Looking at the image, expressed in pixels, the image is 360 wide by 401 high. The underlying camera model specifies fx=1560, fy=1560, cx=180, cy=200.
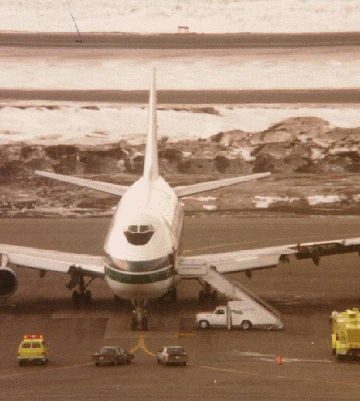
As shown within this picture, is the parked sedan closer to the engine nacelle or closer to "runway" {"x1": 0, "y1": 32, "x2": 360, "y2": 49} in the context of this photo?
the engine nacelle

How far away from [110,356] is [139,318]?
28.2 feet

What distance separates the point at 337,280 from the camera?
71438 millimetres

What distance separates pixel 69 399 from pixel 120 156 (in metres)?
64.0

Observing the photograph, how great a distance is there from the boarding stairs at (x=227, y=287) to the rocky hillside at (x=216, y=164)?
35824 millimetres

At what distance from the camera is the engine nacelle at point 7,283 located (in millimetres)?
62562

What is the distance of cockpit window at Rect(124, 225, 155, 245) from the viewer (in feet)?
191

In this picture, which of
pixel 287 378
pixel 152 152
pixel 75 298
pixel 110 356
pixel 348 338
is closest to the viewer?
pixel 287 378

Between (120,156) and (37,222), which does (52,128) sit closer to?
(120,156)

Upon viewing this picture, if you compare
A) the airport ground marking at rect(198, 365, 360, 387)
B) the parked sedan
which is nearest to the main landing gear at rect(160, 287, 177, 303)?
the parked sedan

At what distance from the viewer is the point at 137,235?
5828 cm

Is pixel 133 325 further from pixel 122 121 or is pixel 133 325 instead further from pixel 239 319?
pixel 122 121

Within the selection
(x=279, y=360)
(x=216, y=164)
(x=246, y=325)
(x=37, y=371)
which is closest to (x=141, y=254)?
(x=246, y=325)

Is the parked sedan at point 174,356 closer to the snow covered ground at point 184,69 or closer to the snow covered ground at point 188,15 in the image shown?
the snow covered ground at point 184,69

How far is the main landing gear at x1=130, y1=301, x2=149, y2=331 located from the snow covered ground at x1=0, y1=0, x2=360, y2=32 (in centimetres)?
7817
